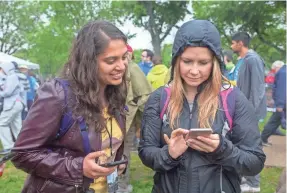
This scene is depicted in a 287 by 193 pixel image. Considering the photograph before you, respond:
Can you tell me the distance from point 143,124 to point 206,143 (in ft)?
1.43

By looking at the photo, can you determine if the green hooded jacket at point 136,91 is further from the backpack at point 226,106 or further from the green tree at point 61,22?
the green tree at point 61,22

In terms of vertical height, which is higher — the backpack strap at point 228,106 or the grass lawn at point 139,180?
the backpack strap at point 228,106

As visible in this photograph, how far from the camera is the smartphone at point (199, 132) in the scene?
1.64 metres

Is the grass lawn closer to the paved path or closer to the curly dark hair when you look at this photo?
the paved path

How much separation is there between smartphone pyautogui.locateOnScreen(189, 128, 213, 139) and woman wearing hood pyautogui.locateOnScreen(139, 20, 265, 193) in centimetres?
13

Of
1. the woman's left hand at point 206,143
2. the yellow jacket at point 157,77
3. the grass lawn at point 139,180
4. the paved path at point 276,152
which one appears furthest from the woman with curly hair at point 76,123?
the paved path at point 276,152

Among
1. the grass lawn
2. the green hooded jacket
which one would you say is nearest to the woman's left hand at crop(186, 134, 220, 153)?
the green hooded jacket

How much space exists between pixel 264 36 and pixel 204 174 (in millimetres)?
28168

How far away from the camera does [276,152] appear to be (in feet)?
24.0

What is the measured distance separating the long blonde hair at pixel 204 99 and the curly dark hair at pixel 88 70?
363 millimetres

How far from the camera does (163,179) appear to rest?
78.7 inches

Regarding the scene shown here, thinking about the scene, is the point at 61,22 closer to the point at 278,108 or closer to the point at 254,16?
the point at 254,16

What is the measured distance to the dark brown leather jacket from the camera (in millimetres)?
1749

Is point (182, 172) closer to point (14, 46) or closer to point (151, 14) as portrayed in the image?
point (14, 46)
